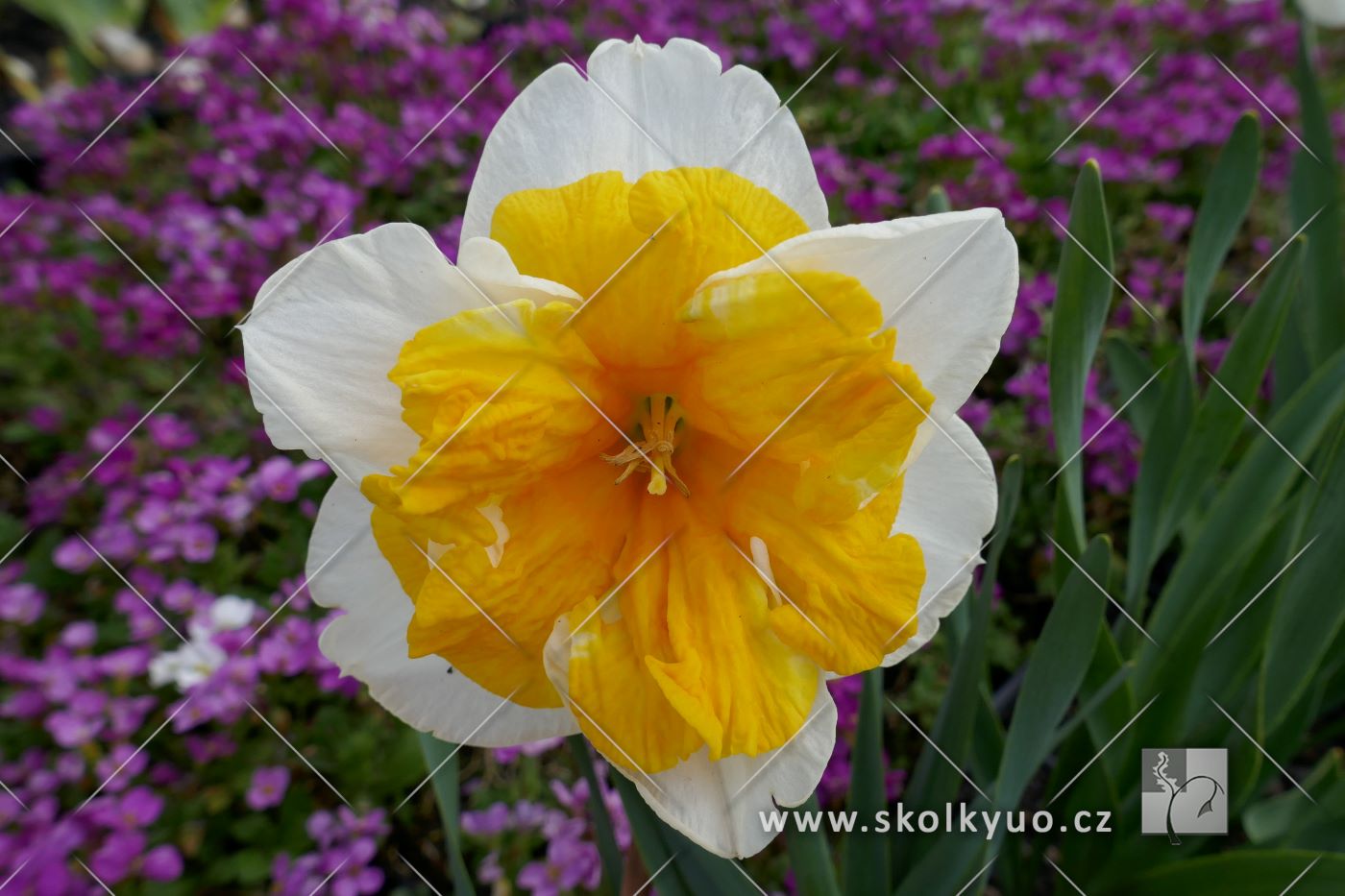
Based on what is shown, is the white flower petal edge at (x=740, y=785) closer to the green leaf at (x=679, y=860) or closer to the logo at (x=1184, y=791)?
the green leaf at (x=679, y=860)

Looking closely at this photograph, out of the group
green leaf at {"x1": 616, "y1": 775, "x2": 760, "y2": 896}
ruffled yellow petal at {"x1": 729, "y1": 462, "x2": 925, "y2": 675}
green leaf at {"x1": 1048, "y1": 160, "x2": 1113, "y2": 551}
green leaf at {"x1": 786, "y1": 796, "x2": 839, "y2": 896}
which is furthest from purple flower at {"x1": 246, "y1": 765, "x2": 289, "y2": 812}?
green leaf at {"x1": 1048, "y1": 160, "x2": 1113, "y2": 551}

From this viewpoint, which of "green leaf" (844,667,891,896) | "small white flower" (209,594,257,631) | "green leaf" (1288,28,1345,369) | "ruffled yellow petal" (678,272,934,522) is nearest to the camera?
"ruffled yellow petal" (678,272,934,522)

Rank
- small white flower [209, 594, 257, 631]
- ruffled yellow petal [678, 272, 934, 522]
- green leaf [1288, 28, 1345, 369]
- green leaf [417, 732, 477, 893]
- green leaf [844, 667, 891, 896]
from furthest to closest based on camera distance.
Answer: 1. small white flower [209, 594, 257, 631]
2. green leaf [1288, 28, 1345, 369]
3. green leaf [844, 667, 891, 896]
4. green leaf [417, 732, 477, 893]
5. ruffled yellow petal [678, 272, 934, 522]

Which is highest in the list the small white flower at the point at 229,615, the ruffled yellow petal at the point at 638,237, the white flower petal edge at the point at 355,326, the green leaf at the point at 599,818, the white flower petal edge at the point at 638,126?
the white flower petal edge at the point at 638,126

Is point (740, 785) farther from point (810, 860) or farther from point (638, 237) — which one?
point (638, 237)

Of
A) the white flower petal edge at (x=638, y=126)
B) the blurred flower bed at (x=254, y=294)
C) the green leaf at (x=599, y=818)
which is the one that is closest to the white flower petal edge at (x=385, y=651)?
the green leaf at (x=599, y=818)

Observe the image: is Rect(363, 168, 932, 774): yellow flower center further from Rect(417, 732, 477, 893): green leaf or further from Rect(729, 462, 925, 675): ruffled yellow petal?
Rect(417, 732, 477, 893): green leaf
